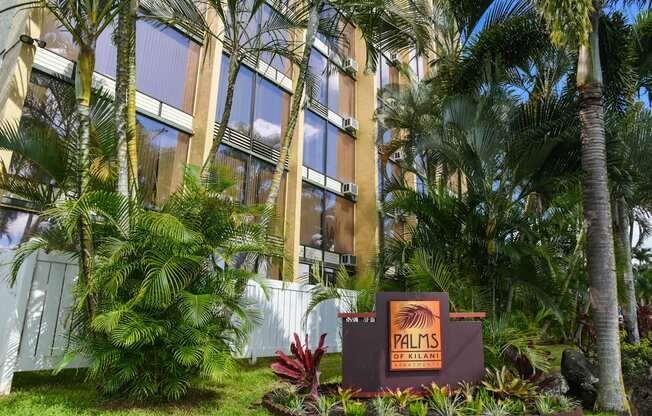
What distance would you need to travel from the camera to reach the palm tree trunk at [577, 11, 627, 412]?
625cm

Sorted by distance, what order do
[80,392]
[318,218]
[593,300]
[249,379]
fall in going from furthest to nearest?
[318,218] → [249,379] → [593,300] → [80,392]

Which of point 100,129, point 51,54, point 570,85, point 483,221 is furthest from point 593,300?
point 51,54

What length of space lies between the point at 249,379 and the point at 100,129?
14.9 feet

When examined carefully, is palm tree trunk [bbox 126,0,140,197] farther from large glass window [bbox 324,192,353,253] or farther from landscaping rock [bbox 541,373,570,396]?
large glass window [bbox 324,192,353,253]

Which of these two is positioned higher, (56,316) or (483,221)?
(483,221)

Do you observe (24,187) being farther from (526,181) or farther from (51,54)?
(526,181)

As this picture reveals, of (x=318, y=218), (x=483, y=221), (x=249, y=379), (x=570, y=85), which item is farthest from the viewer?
(x=318, y=218)

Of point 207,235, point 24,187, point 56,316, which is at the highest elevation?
point 24,187

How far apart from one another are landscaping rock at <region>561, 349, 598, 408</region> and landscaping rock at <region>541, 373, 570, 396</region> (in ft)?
0.75

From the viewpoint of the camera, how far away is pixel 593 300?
6.45m

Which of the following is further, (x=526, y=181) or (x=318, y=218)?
(x=318, y=218)

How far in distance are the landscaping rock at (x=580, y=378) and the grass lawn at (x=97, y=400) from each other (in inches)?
181

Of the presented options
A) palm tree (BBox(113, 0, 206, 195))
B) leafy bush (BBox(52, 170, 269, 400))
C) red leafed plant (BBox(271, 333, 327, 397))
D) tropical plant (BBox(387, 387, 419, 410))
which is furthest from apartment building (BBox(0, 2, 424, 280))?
tropical plant (BBox(387, 387, 419, 410))

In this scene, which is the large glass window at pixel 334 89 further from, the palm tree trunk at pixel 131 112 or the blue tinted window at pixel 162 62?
the palm tree trunk at pixel 131 112
